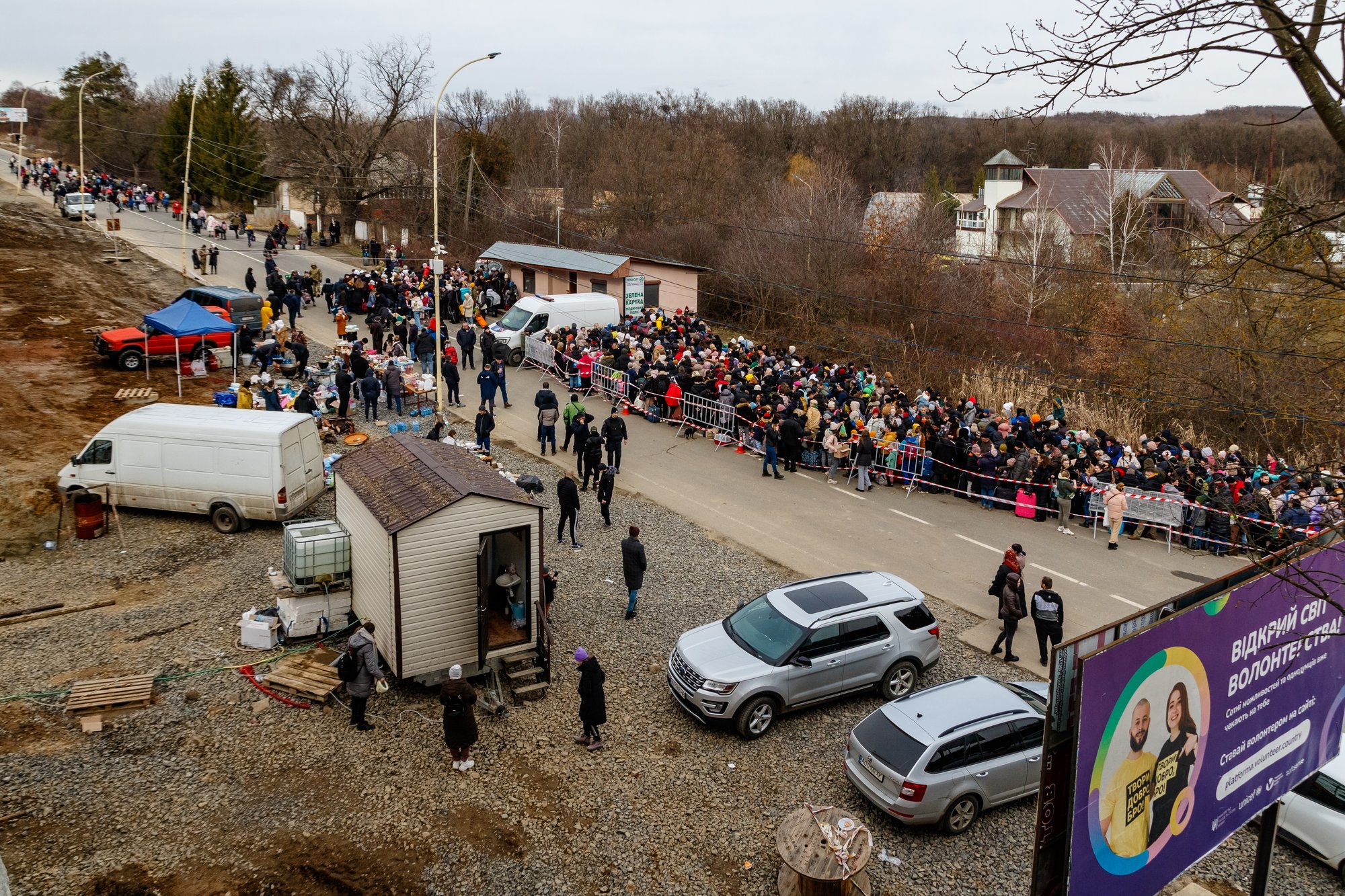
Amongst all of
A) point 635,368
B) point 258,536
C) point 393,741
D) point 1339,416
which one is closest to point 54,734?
point 393,741

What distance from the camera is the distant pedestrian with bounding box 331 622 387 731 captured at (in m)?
11.3

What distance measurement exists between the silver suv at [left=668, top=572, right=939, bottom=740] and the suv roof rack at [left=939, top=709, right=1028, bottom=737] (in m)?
2.21

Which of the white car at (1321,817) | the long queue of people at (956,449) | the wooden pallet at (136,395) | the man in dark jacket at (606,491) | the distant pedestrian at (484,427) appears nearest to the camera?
the white car at (1321,817)

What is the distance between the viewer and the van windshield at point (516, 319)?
31.0 metres

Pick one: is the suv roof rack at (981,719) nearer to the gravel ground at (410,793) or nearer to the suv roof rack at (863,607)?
the gravel ground at (410,793)

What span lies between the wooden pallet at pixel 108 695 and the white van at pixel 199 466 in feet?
18.1

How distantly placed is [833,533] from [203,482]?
12.1 metres

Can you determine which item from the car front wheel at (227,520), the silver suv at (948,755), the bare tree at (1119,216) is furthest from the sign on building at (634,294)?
the silver suv at (948,755)

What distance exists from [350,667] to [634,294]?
23.8m

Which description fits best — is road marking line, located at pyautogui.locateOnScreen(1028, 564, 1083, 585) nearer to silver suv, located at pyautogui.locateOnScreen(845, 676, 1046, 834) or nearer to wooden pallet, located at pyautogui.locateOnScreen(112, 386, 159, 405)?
silver suv, located at pyautogui.locateOnScreen(845, 676, 1046, 834)

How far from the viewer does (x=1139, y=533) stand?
62.1ft

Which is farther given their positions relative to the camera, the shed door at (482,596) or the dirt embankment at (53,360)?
the dirt embankment at (53,360)

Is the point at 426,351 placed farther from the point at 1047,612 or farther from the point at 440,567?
the point at 1047,612

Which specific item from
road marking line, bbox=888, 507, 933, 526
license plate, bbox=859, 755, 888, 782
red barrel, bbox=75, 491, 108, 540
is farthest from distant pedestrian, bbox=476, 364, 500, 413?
license plate, bbox=859, 755, 888, 782
